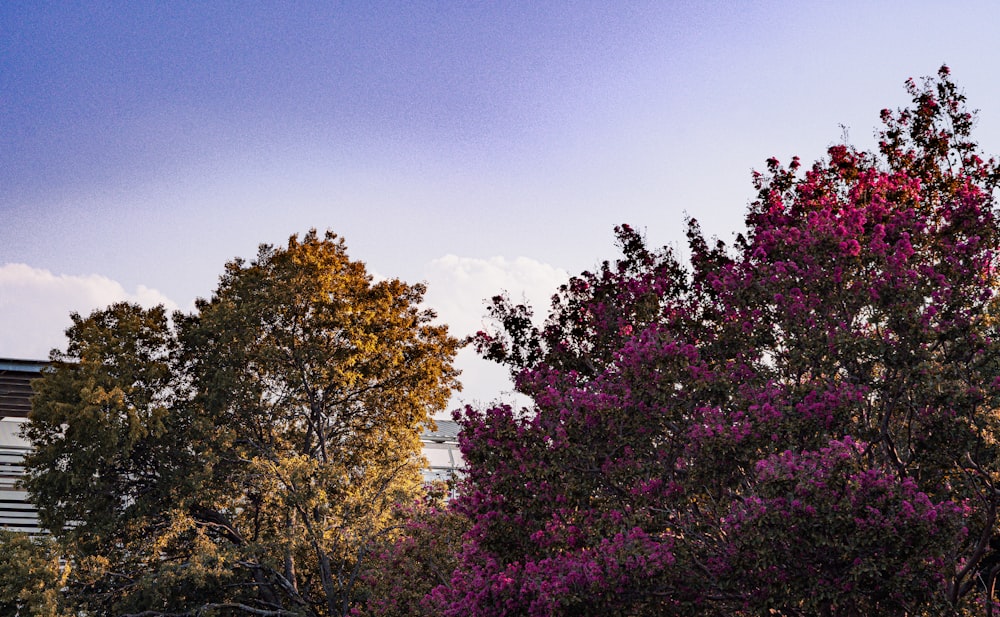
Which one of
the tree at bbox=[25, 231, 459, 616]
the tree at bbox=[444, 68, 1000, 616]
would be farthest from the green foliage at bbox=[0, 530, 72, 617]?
the tree at bbox=[444, 68, 1000, 616]

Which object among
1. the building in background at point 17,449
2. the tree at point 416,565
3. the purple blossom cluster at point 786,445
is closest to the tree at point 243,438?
the tree at point 416,565

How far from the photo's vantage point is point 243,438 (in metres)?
18.4

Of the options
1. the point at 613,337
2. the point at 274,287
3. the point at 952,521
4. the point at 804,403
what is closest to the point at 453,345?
the point at 274,287

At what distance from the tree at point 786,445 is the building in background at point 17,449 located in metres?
11.8

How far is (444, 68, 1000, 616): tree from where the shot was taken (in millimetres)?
7805

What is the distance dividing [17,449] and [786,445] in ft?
78.8

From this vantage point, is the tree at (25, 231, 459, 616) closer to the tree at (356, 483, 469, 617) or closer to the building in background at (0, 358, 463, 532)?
the tree at (356, 483, 469, 617)

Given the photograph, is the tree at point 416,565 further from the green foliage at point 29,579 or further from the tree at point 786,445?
the green foliage at point 29,579

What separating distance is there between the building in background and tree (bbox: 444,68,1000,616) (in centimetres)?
1177

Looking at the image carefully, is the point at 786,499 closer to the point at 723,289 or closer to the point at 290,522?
the point at 723,289

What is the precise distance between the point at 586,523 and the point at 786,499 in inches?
100

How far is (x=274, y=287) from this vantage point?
18.2 metres

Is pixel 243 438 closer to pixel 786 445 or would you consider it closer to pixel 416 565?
pixel 416 565

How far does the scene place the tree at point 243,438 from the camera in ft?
56.7
